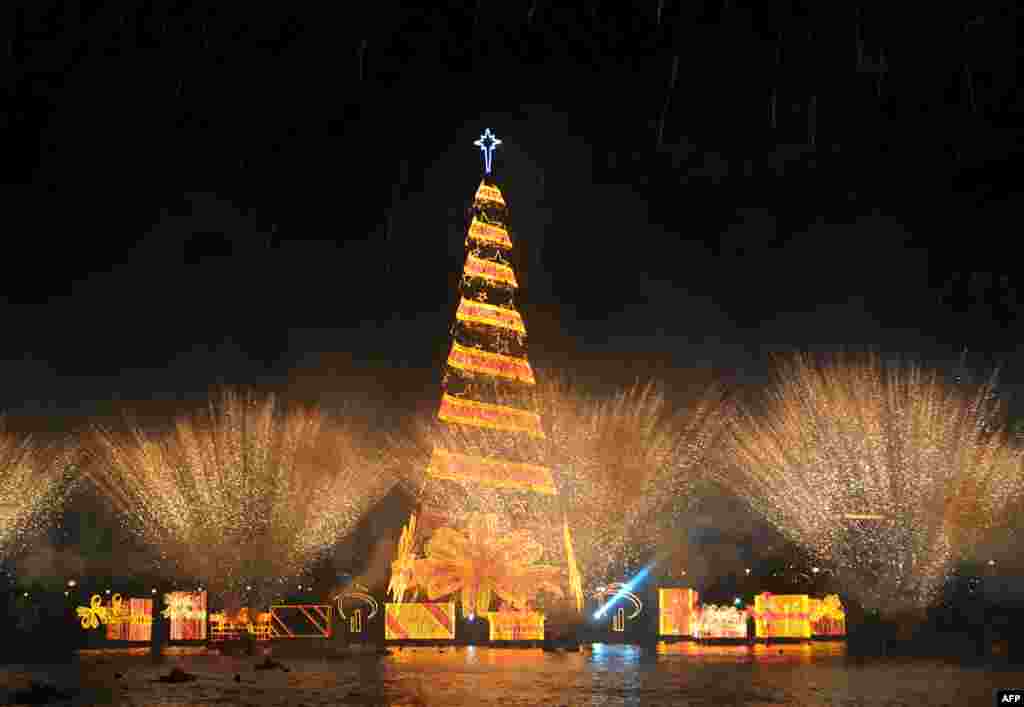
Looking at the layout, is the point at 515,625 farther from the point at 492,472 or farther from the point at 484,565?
the point at 492,472

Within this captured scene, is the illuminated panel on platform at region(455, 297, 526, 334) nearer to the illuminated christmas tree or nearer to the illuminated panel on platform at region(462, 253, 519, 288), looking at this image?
the illuminated christmas tree

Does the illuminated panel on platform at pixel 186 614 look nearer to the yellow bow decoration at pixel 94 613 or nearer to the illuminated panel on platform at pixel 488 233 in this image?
the yellow bow decoration at pixel 94 613

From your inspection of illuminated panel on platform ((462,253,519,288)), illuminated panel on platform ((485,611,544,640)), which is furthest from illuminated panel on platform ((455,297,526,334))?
illuminated panel on platform ((485,611,544,640))

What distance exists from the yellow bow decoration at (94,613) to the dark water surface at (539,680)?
713cm

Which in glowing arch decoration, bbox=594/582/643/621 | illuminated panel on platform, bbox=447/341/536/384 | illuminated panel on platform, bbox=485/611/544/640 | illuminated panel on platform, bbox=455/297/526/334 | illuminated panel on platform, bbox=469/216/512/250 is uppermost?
illuminated panel on platform, bbox=469/216/512/250

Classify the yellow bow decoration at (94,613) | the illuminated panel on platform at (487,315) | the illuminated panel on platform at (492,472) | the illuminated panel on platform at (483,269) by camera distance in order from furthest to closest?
the illuminated panel on platform at (483,269), the illuminated panel on platform at (487,315), the illuminated panel on platform at (492,472), the yellow bow decoration at (94,613)

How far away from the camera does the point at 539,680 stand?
3109 cm

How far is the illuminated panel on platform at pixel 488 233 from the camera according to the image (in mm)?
53938

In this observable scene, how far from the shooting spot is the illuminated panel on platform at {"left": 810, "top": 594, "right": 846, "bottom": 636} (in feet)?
176

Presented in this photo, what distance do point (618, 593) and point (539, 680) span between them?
2141cm

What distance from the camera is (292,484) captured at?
47.7 m

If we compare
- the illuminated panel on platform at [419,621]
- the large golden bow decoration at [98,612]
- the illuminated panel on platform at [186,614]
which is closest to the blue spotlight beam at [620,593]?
the illuminated panel on platform at [419,621]

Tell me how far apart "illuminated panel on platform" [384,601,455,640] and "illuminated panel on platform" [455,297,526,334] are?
447 inches

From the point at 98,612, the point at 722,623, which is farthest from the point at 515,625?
the point at 98,612
